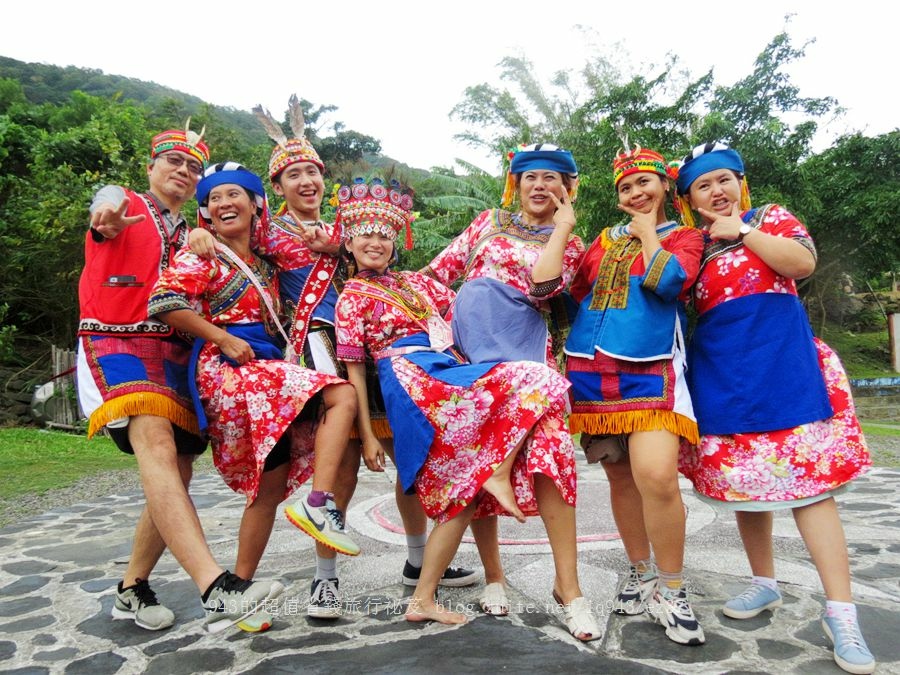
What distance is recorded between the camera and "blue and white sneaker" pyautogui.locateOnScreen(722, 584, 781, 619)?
2.61 meters

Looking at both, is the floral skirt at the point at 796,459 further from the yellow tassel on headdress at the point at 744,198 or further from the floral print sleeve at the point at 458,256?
the floral print sleeve at the point at 458,256

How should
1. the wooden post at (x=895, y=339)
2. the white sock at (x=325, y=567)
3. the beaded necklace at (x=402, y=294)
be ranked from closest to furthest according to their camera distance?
the white sock at (x=325, y=567) → the beaded necklace at (x=402, y=294) → the wooden post at (x=895, y=339)

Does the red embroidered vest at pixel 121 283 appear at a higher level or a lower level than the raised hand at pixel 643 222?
lower

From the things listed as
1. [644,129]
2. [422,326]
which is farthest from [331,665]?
[644,129]

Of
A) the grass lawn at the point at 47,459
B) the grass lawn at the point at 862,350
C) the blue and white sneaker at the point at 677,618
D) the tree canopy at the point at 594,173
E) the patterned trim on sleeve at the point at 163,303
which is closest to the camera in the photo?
the blue and white sneaker at the point at 677,618

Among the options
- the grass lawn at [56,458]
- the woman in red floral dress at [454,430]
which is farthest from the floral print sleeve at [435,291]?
the grass lawn at [56,458]

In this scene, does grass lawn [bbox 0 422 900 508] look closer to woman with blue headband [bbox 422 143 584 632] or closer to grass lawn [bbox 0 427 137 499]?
grass lawn [bbox 0 427 137 499]

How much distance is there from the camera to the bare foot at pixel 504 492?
7.93 feet

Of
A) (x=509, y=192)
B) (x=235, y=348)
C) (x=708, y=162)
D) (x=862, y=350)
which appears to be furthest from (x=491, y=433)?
(x=862, y=350)

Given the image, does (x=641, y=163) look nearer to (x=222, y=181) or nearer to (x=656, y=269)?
(x=656, y=269)

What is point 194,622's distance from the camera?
2.79 meters

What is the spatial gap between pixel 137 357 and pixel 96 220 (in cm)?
57

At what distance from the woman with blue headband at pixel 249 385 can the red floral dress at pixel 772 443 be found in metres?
1.43

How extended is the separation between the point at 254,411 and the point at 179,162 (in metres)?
1.26
